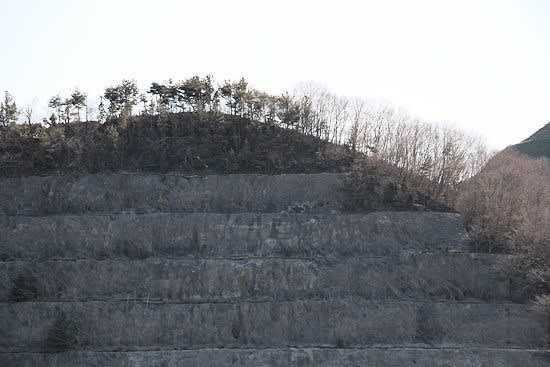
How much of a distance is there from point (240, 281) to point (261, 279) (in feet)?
3.58

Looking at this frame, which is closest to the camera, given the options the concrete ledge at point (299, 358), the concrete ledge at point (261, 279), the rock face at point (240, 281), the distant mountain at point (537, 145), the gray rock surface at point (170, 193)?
the concrete ledge at point (299, 358)

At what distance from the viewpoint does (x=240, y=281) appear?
35.1 m

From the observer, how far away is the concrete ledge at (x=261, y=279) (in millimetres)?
34625

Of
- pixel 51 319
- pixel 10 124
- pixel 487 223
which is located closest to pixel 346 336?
pixel 487 223

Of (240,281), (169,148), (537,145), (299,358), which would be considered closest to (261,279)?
(240,281)

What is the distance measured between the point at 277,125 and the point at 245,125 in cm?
222

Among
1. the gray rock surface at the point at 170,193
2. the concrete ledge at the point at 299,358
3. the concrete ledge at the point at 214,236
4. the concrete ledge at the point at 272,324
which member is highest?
the gray rock surface at the point at 170,193

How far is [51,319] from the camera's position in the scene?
3278 centimetres

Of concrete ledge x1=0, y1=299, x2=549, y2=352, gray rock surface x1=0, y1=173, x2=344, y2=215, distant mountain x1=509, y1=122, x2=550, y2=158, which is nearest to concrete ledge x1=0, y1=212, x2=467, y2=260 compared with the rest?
gray rock surface x1=0, y1=173, x2=344, y2=215

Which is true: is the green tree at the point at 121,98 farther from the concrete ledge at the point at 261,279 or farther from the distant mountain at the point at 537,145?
the distant mountain at the point at 537,145

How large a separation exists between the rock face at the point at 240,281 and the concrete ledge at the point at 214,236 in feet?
0.25

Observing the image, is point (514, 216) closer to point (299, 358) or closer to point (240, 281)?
point (299, 358)

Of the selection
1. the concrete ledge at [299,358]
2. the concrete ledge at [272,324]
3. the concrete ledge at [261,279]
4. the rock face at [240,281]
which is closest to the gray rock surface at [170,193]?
the rock face at [240,281]

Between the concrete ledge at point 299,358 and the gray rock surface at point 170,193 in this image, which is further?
the gray rock surface at point 170,193
